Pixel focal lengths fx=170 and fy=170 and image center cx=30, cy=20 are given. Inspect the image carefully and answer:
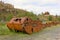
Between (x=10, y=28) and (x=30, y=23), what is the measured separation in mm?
1729

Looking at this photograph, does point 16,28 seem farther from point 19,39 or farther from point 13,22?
point 19,39

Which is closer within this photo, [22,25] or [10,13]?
[22,25]

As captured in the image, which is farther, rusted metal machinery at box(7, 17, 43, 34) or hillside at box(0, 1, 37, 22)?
A: hillside at box(0, 1, 37, 22)

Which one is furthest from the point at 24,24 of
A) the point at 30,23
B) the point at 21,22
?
the point at 30,23

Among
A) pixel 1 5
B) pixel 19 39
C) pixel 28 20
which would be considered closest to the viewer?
pixel 19 39

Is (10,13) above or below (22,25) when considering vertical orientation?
above

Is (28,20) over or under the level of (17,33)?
over

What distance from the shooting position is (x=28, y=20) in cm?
1408

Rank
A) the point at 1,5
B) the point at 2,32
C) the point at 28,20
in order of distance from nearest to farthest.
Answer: the point at 2,32 → the point at 28,20 → the point at 1,5

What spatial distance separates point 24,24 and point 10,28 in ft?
5.12

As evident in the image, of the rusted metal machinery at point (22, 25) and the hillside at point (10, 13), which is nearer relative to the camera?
the rusted metal machinery at point (22, 25)

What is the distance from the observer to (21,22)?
43.7 feet

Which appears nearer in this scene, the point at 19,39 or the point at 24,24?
the point at 19,39

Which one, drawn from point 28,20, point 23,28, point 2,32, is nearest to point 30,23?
point 28,20
